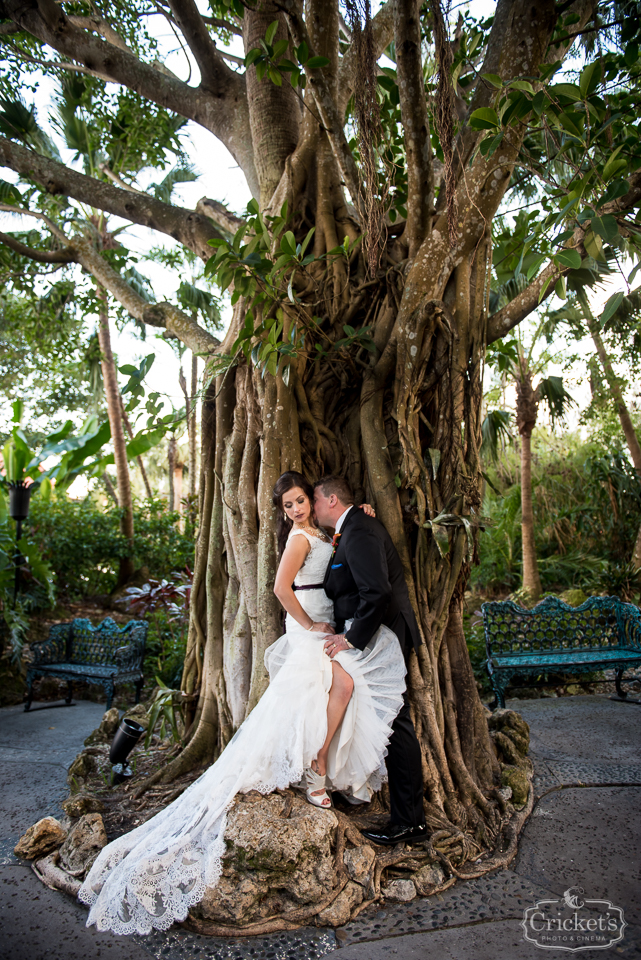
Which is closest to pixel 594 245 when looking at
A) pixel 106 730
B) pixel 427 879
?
pixel 427 879

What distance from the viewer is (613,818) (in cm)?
280

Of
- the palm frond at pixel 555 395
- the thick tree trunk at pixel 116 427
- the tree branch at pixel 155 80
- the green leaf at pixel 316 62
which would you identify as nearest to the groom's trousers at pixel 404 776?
the green leaf at pixel 316 62

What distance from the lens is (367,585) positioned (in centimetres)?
260

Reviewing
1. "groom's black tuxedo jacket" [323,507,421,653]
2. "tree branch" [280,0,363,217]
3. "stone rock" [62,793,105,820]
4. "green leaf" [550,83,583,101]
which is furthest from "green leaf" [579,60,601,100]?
"stone rock" [62,793,105,820]

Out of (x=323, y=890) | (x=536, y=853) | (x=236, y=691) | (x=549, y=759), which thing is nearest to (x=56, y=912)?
(x=323, y=890)

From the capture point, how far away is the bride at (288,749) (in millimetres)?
Answer: 2146

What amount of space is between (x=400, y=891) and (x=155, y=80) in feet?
17.9

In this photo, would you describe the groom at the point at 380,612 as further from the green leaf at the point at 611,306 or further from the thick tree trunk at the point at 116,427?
the thick tree trunk at the point at 116,427

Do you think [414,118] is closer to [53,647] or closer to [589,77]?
[589,77]

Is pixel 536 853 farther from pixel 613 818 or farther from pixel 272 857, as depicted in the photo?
pixel 272 857

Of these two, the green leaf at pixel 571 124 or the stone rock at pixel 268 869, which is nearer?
the green leaf at pixel 571 124

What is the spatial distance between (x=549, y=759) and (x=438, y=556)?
1.53 metres

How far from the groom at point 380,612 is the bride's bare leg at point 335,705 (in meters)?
0.11

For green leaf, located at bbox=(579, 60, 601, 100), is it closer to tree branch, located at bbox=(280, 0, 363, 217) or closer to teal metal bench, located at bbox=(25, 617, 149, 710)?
tree branch, located at bbox=(280, 0, 363, 217)
